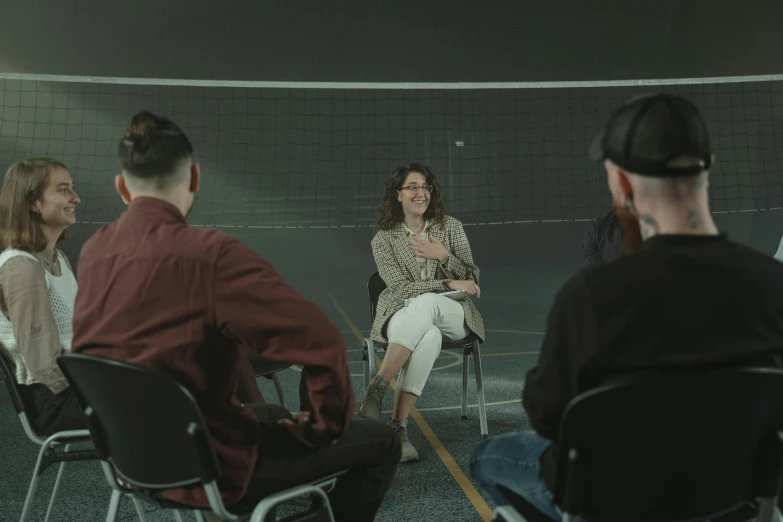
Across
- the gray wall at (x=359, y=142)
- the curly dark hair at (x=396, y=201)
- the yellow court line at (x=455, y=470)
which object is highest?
the gray wall at (x=359, y=142)

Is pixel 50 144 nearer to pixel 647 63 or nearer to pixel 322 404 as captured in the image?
pixel 647 63

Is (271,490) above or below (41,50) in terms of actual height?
below

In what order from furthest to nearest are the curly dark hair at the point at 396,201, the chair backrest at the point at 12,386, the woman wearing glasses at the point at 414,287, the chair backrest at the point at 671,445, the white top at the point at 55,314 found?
the curly dark hair at the point at 396,201, the woman wearing glasses at the point at 414,287, the white top at the point at 55,314, the chair backrest at the point at 12,386, the chair backrest at the point at 671,445

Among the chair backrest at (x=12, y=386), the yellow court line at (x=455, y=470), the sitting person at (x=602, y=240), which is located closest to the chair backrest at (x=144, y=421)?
the chair backrest at (x=12, y=386)

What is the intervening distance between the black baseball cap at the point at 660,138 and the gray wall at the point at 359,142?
9538 millimetres

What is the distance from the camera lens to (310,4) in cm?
1108

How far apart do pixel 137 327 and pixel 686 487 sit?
1132mm

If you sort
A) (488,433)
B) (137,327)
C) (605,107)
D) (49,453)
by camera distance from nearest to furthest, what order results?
(137,327) → (49,453) → (488,433) → (605,107)

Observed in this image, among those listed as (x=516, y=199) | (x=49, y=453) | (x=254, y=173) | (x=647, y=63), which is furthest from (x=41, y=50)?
(x=49, y=453)

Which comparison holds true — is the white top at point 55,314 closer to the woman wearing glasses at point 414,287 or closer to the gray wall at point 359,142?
the woman wearing glasses at point 414,287

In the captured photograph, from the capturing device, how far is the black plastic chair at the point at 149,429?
4.94ft

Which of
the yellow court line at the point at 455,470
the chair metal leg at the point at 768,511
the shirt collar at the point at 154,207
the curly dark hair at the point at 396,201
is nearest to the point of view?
the chair metal leg at the point at 768,511

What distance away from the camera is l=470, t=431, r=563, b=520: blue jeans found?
1554 mm

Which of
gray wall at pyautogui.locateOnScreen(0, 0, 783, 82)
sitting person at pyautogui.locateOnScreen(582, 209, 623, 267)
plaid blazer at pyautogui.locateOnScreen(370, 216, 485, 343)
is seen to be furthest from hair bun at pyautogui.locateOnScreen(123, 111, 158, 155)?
gray wall at pyautogui.locateOnScreen(0, 0, 783, 82)
